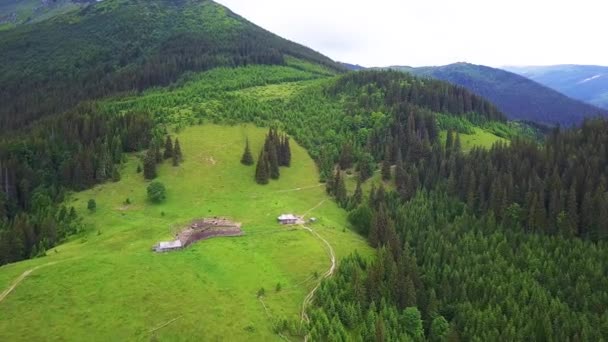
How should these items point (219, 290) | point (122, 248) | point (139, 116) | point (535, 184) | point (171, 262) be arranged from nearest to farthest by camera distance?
point (219, 290) < point (171, 262) < point (122, 248) < point (535, 184) < point (139, 116)

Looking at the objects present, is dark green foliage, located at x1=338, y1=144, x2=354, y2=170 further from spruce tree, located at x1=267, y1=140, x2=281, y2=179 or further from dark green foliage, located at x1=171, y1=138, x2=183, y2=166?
dark green foliage, located at x1=171, y1=138, x2=183, y2=166

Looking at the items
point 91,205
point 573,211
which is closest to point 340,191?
point 573,211

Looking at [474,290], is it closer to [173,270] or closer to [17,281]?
[173,270]

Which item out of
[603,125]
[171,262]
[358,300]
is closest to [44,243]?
[171,262]

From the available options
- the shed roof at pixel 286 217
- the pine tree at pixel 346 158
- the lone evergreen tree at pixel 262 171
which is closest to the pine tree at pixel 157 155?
the lone evergreen tree at pixel 262 171

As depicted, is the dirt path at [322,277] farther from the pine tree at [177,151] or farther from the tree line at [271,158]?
the pine tree at [177,151]

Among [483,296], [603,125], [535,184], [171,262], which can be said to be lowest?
[483,296]

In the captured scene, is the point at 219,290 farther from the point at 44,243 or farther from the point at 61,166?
the point at 61,166
